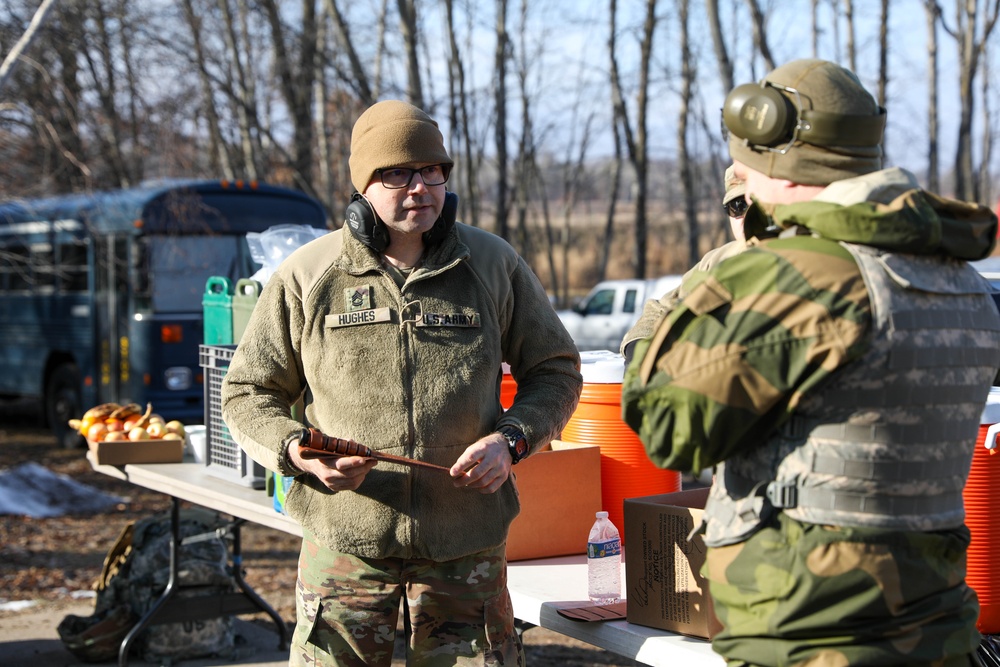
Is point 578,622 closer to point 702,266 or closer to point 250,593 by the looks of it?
point 702,266

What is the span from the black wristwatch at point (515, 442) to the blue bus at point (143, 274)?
8311 mm

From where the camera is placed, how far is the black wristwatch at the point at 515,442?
2.85 metres

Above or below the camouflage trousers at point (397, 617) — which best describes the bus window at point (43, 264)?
above

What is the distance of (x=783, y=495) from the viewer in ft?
6.39

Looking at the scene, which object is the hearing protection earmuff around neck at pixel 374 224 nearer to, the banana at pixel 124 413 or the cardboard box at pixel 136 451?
the cardboard box at pixel 136 451

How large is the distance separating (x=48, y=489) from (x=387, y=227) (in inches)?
307

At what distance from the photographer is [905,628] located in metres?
1.93

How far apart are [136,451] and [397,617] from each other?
2728mm

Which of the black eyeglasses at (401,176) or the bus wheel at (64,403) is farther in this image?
the bus wheel at (64,403)

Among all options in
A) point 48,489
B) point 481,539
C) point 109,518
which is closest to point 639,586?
point 481,539

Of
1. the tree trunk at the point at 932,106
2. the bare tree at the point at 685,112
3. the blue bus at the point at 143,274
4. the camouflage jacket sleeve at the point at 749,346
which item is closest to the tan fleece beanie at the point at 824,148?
the camouflage jacket sleeve at the point at 749,346

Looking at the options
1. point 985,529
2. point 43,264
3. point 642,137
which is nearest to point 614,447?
point 985,529

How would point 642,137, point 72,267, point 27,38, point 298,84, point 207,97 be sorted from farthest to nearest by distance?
point 642,137, point 298,84, point 207,97, point 72,267, point 27,38

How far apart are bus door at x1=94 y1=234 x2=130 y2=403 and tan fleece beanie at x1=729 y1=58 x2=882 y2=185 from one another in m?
10.5
